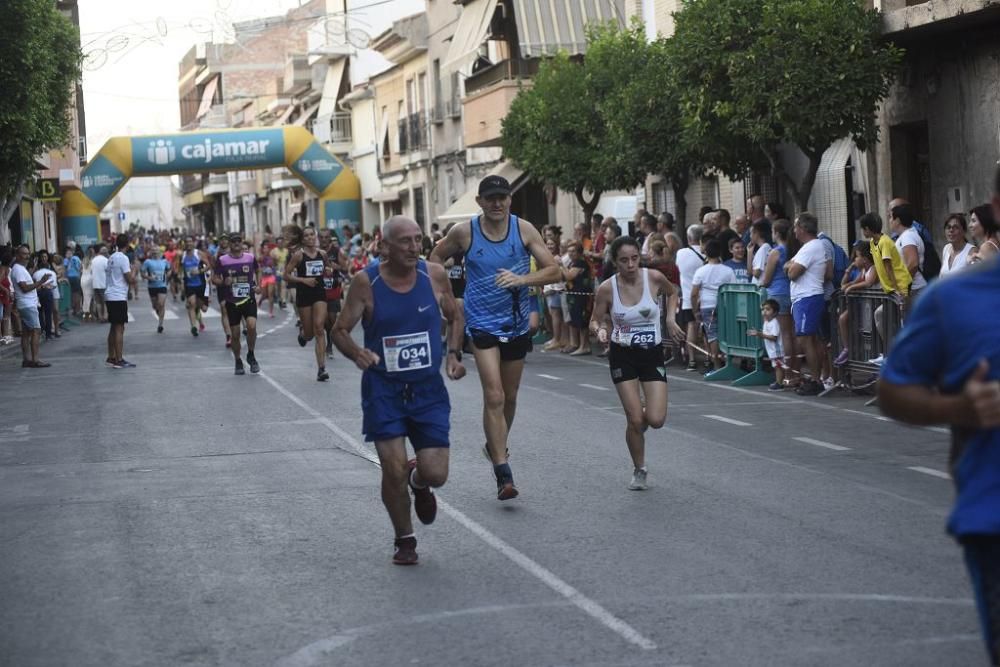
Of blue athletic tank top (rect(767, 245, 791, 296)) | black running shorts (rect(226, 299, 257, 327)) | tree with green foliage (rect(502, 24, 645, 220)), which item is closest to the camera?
blue athletic tank top (rect(767, 245, 791, 296))

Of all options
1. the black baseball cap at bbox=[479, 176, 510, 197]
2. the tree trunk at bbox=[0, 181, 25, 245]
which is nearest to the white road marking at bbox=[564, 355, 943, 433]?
the black baseball cap at bbox=[479, 176, 510, 197]

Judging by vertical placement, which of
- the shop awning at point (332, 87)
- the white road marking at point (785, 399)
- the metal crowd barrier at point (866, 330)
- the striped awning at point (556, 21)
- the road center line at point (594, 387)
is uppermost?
the shop awning at point (332, 87)

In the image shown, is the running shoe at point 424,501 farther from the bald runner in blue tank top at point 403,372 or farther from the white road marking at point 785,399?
the white road marking at point 785,399

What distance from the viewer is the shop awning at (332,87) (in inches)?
2616

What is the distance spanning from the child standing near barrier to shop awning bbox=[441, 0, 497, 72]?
65.5 ft

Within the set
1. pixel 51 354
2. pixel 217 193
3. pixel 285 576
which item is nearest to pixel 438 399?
pixel 285 576

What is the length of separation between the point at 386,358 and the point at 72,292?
34.9 metres

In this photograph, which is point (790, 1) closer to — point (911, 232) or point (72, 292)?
point (911, 232)

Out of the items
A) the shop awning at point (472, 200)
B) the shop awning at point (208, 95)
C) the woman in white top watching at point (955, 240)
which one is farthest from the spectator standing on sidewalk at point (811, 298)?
the shop awning at point (208, 95)

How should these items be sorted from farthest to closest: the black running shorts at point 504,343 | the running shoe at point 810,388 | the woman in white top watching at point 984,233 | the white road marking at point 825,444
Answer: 1. the running shoe at point 810,388
2. the woman in white top watching at point 984,233
3. the white road marking at point 825,444
4. the black running shorts at point 504,343

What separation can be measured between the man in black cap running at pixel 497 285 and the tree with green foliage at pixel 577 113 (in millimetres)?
18721

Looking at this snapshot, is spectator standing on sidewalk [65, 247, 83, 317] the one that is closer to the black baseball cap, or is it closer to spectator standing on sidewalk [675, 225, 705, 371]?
spectator standing on sidewalk [675, 225, 705, 371]

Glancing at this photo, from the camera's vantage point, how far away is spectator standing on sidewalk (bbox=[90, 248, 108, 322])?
118ft

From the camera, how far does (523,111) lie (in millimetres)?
32188
